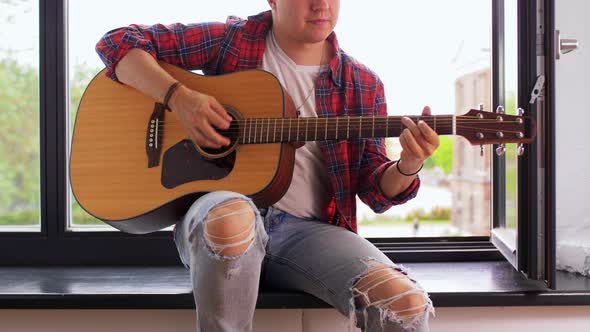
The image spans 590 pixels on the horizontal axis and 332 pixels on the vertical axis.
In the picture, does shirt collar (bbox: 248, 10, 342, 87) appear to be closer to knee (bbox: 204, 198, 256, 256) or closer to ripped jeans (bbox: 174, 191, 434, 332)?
ripped jeans (bbox: 174, 191, 434, 332)

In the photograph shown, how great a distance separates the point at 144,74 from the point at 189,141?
0.63 ft

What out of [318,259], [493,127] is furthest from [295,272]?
[493,127]

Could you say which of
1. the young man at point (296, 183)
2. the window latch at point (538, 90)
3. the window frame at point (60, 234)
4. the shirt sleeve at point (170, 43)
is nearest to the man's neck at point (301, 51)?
the young man at point (296, 183)

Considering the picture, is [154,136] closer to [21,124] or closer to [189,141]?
[189,141]

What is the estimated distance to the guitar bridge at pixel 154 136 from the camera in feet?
4.81

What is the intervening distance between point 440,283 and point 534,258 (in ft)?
0.78

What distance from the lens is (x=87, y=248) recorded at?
1.92m

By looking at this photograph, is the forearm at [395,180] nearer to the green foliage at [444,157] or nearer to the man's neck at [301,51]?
the man's neck at [301,51]

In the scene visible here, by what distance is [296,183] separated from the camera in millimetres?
1561

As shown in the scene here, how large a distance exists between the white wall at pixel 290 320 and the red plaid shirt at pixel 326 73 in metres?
0.26

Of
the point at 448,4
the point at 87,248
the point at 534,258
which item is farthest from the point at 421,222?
the point at 87,248

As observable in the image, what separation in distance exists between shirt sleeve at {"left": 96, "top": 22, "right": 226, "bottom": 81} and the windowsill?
0.53 metres

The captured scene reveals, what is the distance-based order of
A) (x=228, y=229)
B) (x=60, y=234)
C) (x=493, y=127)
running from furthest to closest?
(x=60, y=234), (x=493, y=127), (x=228, y=229)

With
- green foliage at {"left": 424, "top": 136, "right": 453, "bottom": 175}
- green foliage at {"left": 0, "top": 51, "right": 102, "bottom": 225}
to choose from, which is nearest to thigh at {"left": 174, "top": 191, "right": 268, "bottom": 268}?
green foliage at {"left": 0, "top": 51, "right": 102, "bottom": 225}
